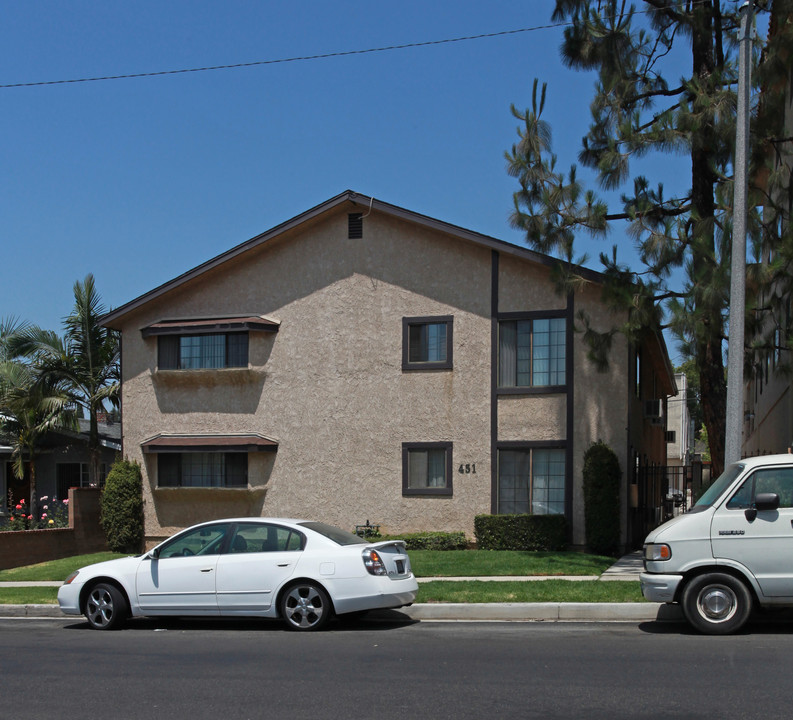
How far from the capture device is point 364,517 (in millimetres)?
22406

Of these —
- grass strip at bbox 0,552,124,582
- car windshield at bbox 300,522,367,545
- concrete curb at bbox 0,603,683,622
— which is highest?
car windshield at bbox 300,522,367,545

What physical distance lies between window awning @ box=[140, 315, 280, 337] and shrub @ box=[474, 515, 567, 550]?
271 inches

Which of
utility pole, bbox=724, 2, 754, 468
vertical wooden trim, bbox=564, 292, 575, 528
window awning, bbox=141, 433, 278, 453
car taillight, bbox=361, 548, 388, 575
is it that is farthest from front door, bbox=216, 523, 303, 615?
window awning, bbox=141, 433, 278, 453

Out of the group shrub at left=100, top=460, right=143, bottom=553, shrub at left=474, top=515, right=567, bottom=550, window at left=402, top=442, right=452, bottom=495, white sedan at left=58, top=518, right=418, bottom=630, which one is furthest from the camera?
shrub at left=100, top=460, right=143, bottom=553

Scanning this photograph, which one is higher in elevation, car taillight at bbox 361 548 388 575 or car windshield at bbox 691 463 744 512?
car windshield at bbox 691 463 744 512

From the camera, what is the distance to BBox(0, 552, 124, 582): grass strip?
1975cm

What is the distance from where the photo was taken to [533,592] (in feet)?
44.8

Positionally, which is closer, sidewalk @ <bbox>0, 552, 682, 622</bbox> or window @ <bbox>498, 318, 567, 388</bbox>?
sidewalk @ <bbox>0, 552, 682, 622</bbox>

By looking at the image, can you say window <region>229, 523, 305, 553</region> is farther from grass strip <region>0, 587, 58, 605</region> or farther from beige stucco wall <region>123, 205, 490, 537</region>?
beige stucco wall <region>123, 205, 490, 537</region>

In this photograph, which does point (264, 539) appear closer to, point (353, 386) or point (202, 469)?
point (353, 386)

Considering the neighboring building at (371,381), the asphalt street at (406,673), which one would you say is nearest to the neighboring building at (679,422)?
the neighboring building at (371,381)

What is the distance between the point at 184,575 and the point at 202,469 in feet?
38.3

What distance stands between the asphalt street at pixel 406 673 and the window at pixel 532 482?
9.45 meters

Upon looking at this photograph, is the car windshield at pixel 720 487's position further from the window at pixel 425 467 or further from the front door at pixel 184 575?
the window at pixel 425 467
